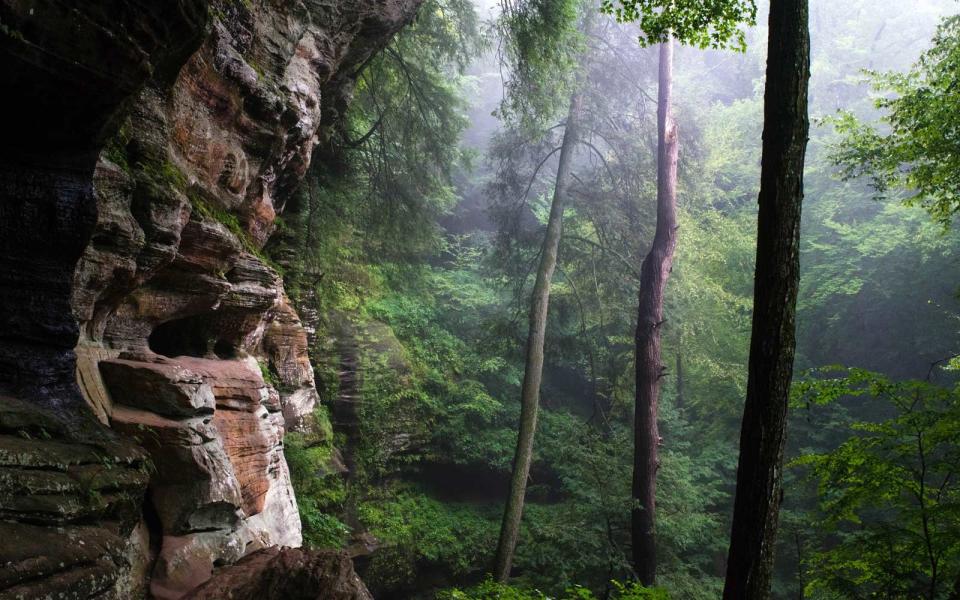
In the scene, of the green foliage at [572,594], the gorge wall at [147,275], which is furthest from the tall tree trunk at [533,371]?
the gorge wall at [147,275]

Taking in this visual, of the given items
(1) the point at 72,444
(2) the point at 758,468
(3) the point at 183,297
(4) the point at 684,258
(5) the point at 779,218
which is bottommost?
(1) the point at 72,444

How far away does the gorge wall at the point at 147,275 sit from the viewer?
2.65 metres

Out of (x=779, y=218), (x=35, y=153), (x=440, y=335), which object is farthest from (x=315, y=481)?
(x=779, y=218)

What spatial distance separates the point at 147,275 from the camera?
4461 millimetres

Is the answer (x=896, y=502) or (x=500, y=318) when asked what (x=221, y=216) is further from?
(x=500, y=318)

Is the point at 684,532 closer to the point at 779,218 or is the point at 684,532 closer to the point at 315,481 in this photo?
the point at 315,481

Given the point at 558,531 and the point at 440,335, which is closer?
the point at 558,531

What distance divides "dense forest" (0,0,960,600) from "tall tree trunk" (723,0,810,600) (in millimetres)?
18

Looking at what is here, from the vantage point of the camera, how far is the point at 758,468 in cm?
340

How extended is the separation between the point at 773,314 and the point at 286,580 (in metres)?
4.09

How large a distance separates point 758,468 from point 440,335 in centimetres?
1284

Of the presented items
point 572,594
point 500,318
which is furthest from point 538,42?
point 572,594

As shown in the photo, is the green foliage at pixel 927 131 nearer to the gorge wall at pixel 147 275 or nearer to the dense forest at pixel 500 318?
the dense forest at pixel 500 318

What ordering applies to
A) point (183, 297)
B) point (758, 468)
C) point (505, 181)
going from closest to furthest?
point (758, 468) → point (183, 297) → point (505, 181)
